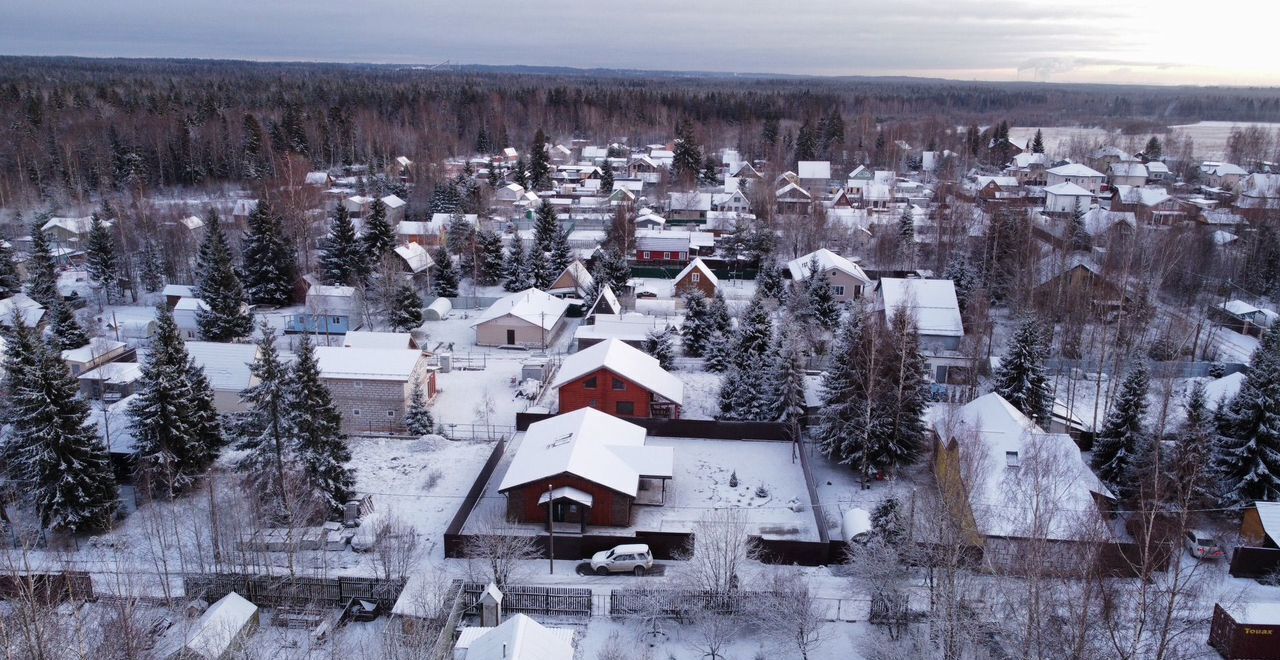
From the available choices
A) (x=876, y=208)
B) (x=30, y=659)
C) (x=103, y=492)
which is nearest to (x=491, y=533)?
(x=30, y=659)

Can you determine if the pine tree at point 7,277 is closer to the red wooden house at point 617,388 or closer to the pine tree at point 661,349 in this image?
the red wooden house at point 617,388

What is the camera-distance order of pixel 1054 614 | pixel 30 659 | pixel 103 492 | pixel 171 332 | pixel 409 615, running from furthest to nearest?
pixel 171 332
pixel 103 492
pixel 409 615
pixel 1054 614
pixel 30 659

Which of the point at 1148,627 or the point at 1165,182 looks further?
the point at 1165,182

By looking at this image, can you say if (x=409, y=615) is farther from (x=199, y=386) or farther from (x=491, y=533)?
(x=199, y=386)

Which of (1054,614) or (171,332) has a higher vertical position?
(171,332)

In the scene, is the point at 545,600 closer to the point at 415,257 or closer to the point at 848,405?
the point at 848,405

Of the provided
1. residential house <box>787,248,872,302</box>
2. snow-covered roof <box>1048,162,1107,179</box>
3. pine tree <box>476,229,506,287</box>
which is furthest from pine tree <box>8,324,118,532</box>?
snow-covered roof <box>1048,162,1107,179</box>

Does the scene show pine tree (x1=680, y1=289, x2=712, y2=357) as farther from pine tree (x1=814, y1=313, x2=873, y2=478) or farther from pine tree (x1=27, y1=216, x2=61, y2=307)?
pine tree (x1=27, y1=216, x2=61, y2=307)
